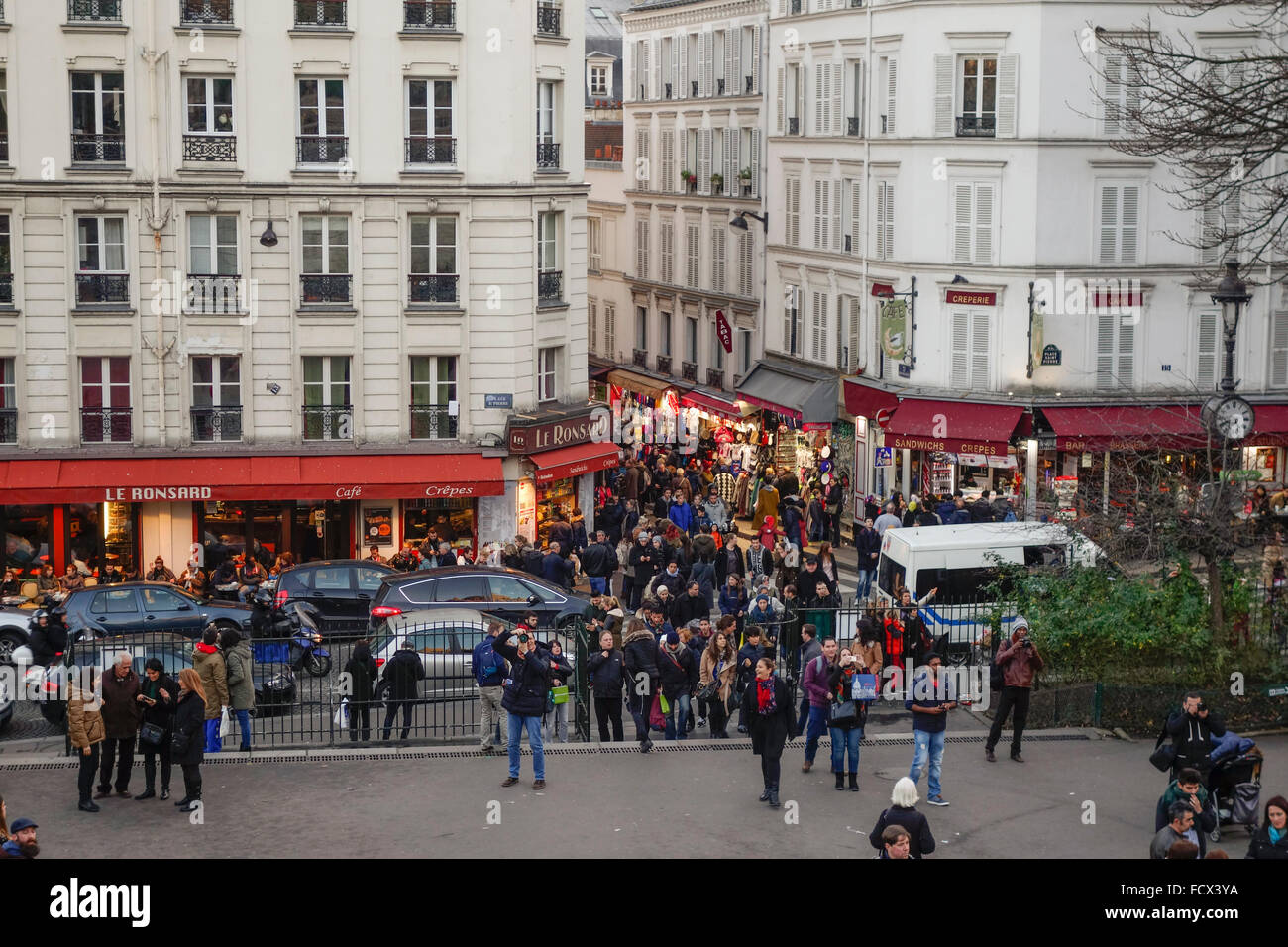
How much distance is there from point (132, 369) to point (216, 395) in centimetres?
172

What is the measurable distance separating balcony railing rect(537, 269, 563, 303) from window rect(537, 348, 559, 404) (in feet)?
3.60

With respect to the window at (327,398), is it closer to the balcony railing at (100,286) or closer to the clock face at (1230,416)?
the balcony railing at (100,286)

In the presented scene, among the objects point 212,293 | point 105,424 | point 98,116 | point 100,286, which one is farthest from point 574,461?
point 98,116

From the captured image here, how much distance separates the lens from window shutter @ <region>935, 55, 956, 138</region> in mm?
40375

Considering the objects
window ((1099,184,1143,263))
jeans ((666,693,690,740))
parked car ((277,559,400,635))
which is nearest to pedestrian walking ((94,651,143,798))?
jeans ((666,693,690,740))

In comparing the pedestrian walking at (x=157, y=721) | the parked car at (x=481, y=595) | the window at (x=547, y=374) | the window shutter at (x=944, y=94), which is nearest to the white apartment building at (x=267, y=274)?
the window at (x=547, y=374)

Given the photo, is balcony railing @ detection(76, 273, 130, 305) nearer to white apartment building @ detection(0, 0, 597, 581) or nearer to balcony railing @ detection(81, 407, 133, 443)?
white apartment building @ detection(0, 0, 597, 581)

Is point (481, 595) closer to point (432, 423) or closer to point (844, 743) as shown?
point (432, 423)

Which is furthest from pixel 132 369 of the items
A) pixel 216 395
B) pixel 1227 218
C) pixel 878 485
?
pixel 1227 218

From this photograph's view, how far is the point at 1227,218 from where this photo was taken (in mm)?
39625

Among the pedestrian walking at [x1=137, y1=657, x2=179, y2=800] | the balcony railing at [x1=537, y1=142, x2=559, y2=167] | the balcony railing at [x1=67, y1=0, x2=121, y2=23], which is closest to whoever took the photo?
the pedestrian walking at [x1=137, y1=657, x2=179, y2=800]

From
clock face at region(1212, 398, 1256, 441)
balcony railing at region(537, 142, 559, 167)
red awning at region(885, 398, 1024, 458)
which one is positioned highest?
balcony railing at region(537, 142, 559, 167)

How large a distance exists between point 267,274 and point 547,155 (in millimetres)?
6442

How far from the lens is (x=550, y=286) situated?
130 feet
